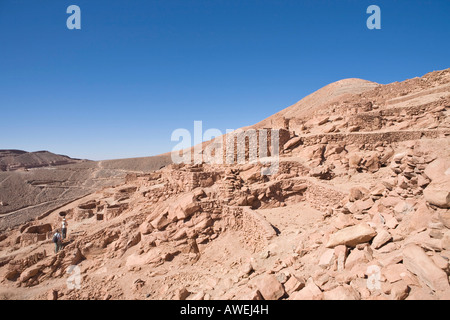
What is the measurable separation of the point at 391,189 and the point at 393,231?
154 centimetres

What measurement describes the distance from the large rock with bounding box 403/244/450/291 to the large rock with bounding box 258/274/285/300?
6.47ft

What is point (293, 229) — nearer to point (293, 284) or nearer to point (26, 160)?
point (293, 284)

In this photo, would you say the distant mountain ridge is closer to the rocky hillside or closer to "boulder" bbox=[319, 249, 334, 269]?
the rocky hillside

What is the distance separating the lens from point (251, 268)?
5.80 m

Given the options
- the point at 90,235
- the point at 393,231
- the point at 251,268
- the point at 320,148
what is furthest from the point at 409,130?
the point at 90,235

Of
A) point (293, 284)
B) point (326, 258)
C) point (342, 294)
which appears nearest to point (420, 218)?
point (326, 258)

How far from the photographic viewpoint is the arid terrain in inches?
144

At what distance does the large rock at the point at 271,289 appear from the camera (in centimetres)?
384

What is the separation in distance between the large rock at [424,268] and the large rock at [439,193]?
40.0 inches

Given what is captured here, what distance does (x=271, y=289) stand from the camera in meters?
3.92

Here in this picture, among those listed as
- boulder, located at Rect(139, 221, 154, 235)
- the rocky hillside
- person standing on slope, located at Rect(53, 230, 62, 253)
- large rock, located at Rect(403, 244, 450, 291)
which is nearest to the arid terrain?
large rock, located at Rect(403, 244, 450, 291)

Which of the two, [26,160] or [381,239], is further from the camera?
[26,160]

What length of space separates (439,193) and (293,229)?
4.46 meters
